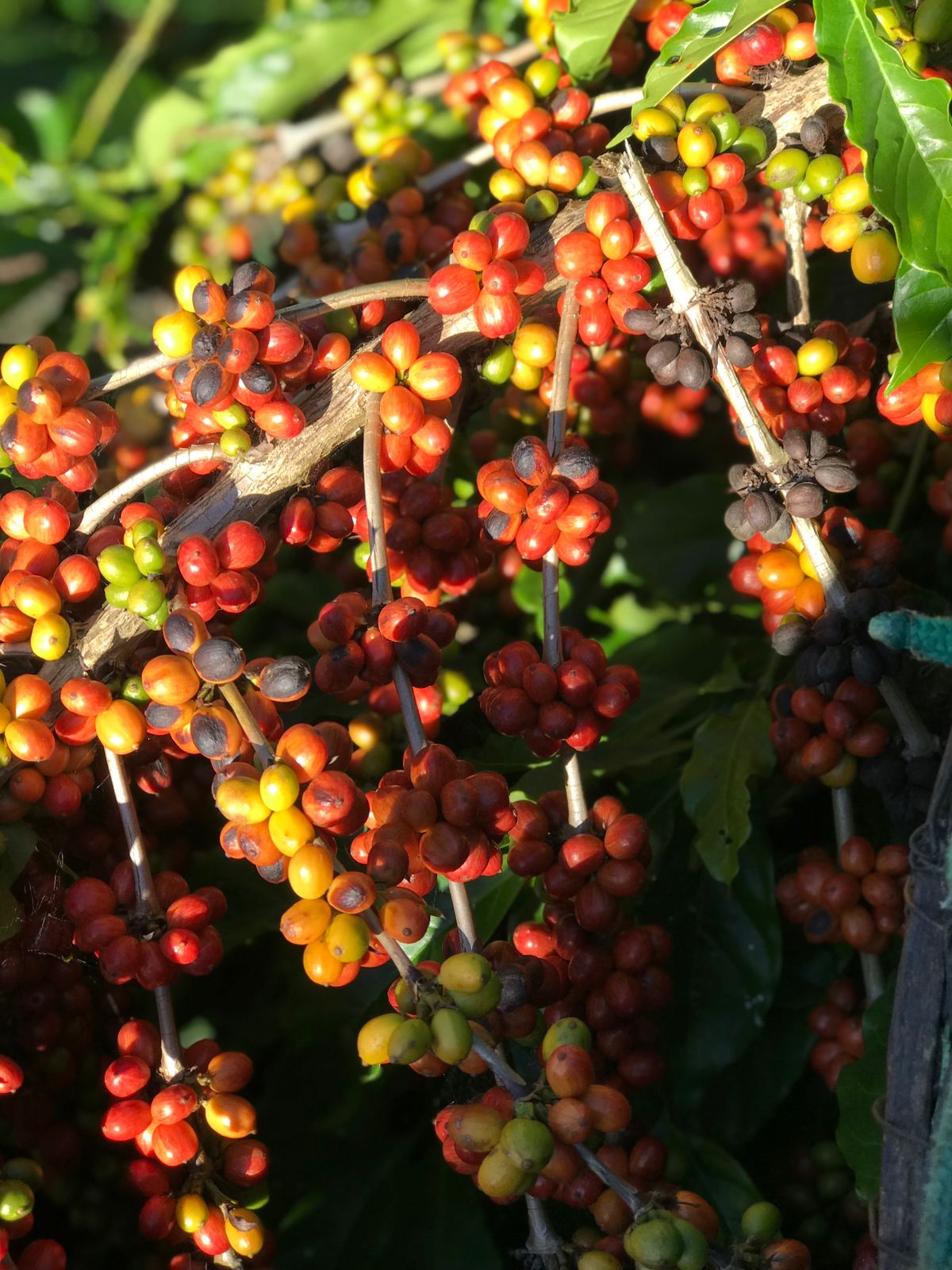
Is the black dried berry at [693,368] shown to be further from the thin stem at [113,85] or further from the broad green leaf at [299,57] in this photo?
the thin stem at [113,85]

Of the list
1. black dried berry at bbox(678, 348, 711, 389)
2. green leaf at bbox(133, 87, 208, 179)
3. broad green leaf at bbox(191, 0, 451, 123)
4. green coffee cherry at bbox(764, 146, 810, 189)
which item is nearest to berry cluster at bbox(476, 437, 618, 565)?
black dried berry at bbox(678, 348, 711, 389)

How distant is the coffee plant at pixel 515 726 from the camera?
0.93 m

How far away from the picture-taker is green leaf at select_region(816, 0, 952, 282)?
0.97m

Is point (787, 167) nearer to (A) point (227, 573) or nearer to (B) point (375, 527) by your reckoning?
(B) point (375, 527)

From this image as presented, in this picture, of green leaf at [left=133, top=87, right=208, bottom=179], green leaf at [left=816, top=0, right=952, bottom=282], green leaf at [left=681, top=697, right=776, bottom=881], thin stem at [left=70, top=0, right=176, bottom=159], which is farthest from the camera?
thin stem at [left=70, top=0, right=176, bottom=159]

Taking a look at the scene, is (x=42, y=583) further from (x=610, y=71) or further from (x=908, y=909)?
(x=610, y=71)

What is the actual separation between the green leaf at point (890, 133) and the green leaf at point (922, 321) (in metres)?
0.03

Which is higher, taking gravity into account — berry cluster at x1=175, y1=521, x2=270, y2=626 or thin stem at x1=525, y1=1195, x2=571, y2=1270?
Answer: berry cluster at x1=175, y1=521, x2=270, y2=626

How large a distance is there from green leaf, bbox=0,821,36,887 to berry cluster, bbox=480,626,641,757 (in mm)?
411

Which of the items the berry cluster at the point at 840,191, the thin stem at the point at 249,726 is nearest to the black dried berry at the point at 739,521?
the berry cluster at the point at 840,191

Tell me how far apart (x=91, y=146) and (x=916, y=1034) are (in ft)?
7.43

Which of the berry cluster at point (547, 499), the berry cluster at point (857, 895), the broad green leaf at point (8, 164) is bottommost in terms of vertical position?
the berry cluster at point (857, 895)

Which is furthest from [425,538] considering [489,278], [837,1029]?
[837,1029]

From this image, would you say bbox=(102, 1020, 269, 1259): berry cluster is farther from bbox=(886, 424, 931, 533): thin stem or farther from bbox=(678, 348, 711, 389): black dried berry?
bbox=(886, 424, 931, 533): thin stem
